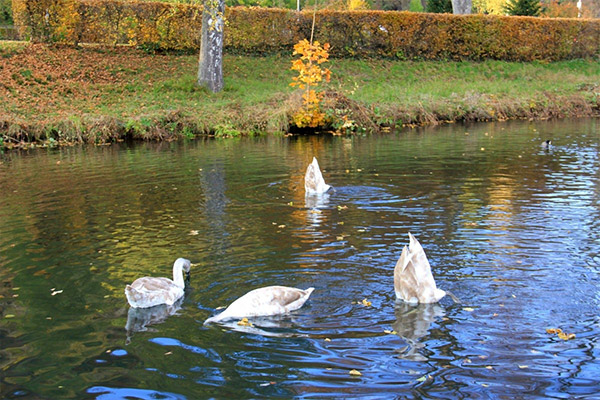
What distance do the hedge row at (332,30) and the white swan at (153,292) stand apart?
23.7m

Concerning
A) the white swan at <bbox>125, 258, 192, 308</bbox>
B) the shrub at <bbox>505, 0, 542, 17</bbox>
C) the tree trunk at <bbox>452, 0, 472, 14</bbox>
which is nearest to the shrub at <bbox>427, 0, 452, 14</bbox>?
the shrub at <bbox>505, 0, 542, 17</bbox>

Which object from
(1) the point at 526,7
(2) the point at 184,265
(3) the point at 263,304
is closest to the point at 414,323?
(3) the point at 263,304

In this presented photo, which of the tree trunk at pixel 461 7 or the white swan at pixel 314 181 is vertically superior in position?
the tree trunk at pixel 461 7

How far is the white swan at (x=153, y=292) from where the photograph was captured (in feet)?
23.0

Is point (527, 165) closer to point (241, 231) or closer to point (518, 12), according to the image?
point (241, 231)

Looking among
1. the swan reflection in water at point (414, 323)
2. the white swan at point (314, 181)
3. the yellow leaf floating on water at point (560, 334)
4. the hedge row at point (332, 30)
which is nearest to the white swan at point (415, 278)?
the swan reflection in water at point (414, 323)

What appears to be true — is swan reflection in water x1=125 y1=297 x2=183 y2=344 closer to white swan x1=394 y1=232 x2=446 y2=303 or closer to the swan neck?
the swan neck

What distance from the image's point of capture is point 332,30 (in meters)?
34.2

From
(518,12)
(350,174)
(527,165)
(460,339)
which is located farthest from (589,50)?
(460,339)

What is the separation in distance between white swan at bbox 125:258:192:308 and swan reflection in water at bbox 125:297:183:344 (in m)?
0.05

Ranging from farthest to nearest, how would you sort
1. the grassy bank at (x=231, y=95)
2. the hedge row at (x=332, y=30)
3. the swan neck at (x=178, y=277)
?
the hedge row at (x=332, y=30), the grassy bank at (x=231, y=95), the swan neck at (x=178, y=277)

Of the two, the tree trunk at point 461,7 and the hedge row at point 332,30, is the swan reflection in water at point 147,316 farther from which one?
the tree trunk at point 461,7

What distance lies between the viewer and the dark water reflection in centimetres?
558

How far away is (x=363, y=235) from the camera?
32.1 feet
